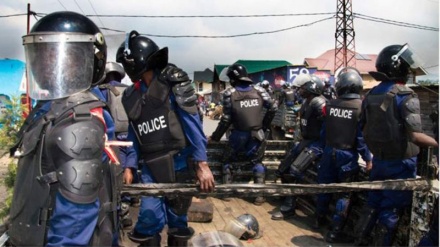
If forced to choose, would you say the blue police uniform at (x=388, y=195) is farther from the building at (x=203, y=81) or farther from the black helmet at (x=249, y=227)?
the building at (x=203, y=81)

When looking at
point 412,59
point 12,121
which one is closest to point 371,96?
point 412,59

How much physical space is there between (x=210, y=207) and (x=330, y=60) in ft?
142

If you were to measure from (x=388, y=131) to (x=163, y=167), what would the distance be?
7.57 feet

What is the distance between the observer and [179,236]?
3914 mm

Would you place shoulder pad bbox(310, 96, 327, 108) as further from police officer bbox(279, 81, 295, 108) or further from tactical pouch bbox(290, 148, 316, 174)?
police officer bbox(279, 81, 295, 108)

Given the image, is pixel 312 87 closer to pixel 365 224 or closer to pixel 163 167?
pixel 365 224

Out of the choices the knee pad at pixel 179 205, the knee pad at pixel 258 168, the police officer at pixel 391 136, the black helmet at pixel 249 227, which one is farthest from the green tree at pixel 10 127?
the police officer at pixel 391 136

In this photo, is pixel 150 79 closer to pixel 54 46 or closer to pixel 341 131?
pixel 54 46

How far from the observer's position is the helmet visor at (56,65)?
2152 mm

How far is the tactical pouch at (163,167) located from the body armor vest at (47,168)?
69.0 inches

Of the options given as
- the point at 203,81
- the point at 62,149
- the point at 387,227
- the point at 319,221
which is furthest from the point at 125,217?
the point at 203,81

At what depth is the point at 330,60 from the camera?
151 feet

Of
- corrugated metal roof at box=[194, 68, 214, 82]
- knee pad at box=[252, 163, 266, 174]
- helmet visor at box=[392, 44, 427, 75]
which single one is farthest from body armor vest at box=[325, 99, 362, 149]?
corrugated metal roof at box=[194, 68, 214, 82]

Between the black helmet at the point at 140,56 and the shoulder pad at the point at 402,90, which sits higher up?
the black helmet at the point at 140,56
